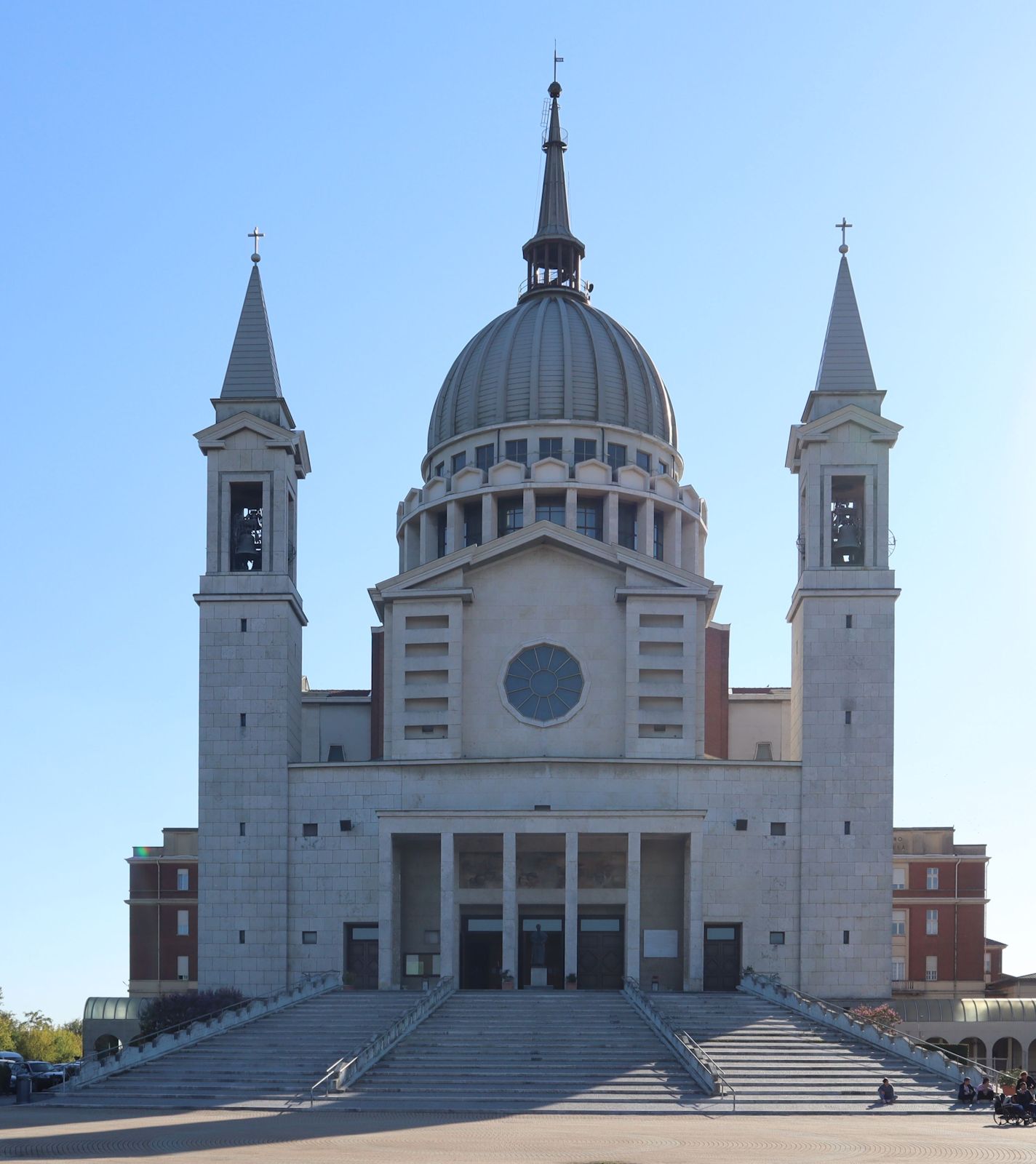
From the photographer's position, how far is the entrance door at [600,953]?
250 feet

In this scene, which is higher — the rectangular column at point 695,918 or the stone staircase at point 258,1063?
the rectangular column at point 695,918

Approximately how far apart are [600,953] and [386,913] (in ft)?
30.3

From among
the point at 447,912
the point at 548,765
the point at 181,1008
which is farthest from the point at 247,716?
the point at 181,1008

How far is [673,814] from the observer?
243 ft

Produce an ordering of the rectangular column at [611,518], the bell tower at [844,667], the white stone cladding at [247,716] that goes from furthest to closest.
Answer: the rectangular column at [611,518] → the white stone cladding at [247,716] → the bell tower at [844,667]

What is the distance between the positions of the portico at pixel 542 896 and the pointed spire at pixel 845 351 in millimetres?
20196

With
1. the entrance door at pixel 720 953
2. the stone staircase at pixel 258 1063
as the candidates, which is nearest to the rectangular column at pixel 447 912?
the stone staircase at pixel 258 1063

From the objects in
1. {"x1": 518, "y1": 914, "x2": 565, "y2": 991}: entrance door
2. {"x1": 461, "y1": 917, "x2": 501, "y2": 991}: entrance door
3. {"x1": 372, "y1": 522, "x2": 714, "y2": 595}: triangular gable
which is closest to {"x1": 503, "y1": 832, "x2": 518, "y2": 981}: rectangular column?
{"x1": 518, "y1": 914, "x2": 565, "y2": 991}: entrance door

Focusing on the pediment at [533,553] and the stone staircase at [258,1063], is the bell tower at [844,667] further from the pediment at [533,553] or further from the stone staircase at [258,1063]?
the stone staircase at [258,1063]

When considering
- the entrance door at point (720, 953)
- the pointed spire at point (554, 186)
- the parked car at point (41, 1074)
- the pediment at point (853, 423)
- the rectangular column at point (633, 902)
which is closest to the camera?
the parked car at point (41, 1074)

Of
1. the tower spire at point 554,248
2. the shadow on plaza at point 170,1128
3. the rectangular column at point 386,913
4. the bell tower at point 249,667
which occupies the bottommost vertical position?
the shadow on plaza at point 170,1128

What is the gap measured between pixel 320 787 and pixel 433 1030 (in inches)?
722

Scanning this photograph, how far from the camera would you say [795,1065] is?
186 feet

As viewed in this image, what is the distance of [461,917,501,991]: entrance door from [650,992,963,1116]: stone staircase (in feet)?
39.8
